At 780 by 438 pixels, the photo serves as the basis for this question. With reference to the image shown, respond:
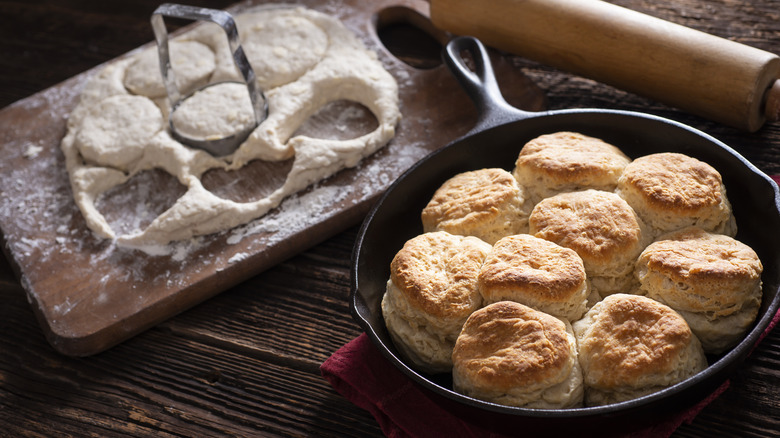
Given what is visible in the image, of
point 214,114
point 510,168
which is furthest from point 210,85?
point 510,168

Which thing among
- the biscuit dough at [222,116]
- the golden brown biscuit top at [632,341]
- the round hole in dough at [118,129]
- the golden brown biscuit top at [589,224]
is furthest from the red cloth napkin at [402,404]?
the round hole in dough at [118,129]

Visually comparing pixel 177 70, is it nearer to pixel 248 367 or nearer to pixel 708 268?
pixel 248 367

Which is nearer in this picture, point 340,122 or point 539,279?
point 539,279

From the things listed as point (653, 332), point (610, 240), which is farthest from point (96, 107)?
point (653, 332)

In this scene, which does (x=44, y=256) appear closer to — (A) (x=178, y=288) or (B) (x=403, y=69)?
(A) (x=178, y=288)

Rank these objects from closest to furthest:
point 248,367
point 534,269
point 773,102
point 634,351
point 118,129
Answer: point 634,351
point 534,269
point 248,367
point 773,102
point 118,129

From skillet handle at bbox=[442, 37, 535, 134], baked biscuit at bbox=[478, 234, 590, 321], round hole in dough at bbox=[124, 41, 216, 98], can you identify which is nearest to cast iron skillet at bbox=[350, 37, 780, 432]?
skillet handle at bbox=[442, 37, 535, 134]

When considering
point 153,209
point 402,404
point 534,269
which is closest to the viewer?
point 534,269

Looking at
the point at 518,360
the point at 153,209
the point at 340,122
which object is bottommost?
the point at 153,209
